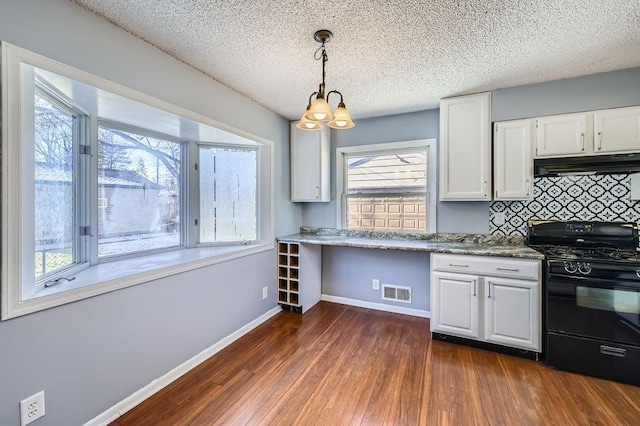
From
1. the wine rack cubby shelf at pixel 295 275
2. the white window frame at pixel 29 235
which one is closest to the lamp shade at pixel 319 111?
the white window frame at pixel 29 235

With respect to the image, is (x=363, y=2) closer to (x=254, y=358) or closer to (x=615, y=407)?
(x=254, y=358)

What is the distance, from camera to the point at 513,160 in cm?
260

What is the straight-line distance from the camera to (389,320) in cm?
312

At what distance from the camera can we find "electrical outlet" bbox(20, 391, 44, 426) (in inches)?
51.0

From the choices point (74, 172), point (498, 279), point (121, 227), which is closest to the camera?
point (74, 172)

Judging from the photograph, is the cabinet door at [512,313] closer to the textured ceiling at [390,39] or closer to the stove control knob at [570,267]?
the stove control knob at [570,267]

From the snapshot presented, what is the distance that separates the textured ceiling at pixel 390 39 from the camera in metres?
1.57

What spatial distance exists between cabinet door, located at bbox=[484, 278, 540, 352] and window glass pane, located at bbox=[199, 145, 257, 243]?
2.46 metres

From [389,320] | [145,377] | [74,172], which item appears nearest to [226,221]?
[74,172]

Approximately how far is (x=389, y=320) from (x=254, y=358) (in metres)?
1.57

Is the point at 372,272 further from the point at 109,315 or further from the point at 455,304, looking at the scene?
the point at 109,315

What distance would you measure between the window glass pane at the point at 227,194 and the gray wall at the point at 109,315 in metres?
0.46

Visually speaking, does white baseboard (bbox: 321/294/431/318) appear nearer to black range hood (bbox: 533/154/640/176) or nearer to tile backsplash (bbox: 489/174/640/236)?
tile backsplash (bbox: 489/174/640/236)

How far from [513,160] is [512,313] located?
1.40 metres
